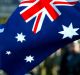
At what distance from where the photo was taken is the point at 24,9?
891cm

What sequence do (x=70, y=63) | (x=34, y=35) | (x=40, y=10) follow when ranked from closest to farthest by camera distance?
(x=34, y=35)
(x=40, y=10)
(x=70, y=63)

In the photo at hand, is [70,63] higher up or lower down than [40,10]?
higher up

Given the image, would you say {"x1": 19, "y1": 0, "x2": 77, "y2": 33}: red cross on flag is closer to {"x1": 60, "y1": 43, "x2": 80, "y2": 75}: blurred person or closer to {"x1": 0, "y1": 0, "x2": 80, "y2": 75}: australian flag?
{"x1": 0, "y1": 0, "x2": 80, "y2": 75}: australian flag

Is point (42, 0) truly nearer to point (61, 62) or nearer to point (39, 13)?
point (39, 13)

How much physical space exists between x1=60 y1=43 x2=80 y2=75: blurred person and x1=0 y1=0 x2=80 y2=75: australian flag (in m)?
5.30

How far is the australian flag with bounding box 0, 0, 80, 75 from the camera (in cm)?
879

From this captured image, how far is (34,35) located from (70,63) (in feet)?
17.9

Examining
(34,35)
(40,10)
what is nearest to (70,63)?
(40,10)

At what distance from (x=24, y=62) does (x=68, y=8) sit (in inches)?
32.2

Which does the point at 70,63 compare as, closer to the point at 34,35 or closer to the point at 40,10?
the point at 40,10

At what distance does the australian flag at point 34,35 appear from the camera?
8789mm

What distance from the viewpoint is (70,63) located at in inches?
558

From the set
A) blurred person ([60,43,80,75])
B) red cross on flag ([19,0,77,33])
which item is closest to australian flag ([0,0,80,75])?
red cross on flag ([19,0,77,33])

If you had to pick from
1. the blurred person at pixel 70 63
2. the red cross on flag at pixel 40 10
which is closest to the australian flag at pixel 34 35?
the red cross on flag at pixel 40 10
